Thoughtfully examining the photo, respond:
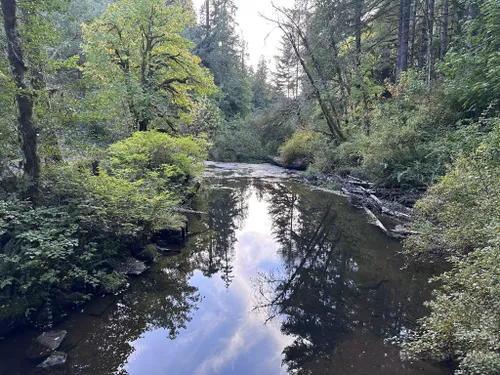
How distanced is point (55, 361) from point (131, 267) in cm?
253

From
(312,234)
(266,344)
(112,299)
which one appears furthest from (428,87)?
(112,299)

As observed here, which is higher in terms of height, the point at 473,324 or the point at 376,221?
the point at 473,324

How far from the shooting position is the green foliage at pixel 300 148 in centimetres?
2102

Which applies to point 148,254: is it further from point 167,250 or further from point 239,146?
point 239,146

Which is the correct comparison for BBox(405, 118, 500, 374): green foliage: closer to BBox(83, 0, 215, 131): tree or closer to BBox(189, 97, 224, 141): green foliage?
BBox(83, 0, 215, 131): tree

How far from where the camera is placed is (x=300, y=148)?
71.7 feet

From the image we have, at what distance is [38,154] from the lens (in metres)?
5.93

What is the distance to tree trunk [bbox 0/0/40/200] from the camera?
538cm

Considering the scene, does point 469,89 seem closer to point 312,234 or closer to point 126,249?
point 312,234

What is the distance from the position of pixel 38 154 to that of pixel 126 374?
4216 millimetres

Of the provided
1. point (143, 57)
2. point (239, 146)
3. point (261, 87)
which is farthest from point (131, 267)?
point (261, 87)

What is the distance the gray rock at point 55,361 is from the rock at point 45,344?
0.42 feet

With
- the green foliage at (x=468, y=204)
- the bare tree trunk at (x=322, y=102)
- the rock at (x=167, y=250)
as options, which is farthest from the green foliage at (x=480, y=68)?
the rock at (x=167, y=250)

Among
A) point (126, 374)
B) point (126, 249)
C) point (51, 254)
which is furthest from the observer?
point (126, 249)
